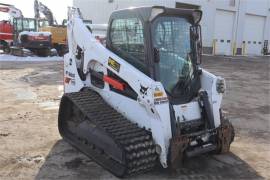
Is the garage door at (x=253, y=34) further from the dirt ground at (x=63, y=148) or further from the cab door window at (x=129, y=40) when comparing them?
the cab door window at (x=129, y=40)

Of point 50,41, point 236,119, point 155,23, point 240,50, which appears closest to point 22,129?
point 155,23

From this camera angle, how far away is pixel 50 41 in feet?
69.8

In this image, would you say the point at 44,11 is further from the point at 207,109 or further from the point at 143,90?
the point at 143,90

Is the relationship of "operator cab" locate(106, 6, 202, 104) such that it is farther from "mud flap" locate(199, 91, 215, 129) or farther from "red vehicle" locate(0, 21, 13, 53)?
"red vehicle" locate(0, 21, 13, 53)

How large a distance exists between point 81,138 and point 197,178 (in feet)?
5.80

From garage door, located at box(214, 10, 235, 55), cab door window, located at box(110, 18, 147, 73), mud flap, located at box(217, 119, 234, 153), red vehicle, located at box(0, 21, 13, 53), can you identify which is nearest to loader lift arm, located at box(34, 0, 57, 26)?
red vehicle, located at box(0, 21, 13, 53)

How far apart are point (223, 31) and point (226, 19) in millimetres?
961

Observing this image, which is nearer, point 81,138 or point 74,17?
point 81,138

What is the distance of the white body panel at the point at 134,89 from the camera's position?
15.3ft

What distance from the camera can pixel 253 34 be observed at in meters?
34.6

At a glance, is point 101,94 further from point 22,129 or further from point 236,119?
point 236,119

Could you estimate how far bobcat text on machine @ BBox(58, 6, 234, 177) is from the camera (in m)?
4.64

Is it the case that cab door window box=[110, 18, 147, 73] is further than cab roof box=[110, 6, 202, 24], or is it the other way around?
cab door window box=[110, 18, 147, 73]

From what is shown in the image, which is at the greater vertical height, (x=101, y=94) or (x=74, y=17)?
(x=74, y=17)
